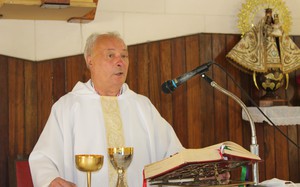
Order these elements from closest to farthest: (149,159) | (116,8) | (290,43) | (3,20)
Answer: (149,159) → (3,20) → (116,8) → (290,43)

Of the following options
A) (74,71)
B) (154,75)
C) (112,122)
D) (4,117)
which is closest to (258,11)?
(154,75)

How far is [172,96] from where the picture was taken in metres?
5.20

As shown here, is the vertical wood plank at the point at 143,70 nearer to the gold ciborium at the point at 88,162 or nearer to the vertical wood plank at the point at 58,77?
the vertical wood plank at the point at 58,77

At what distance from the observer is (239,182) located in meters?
2.63

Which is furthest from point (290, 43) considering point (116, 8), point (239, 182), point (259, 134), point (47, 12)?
point (239, 182)

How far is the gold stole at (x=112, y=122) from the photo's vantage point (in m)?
3.88

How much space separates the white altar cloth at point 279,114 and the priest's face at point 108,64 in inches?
66.2

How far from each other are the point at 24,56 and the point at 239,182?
2571mm

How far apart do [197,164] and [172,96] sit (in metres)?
2.79

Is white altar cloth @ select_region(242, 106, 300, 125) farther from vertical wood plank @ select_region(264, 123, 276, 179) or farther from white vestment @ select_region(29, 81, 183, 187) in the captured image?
white vestment @ select_region(29, 81, 183, 187)

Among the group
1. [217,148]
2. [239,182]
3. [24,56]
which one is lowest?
[239,182]

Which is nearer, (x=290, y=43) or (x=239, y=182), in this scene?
(x=239, y=182)

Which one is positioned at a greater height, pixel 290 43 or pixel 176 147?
pixel 290 43

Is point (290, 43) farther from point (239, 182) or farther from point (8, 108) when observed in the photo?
point (239, 182)
